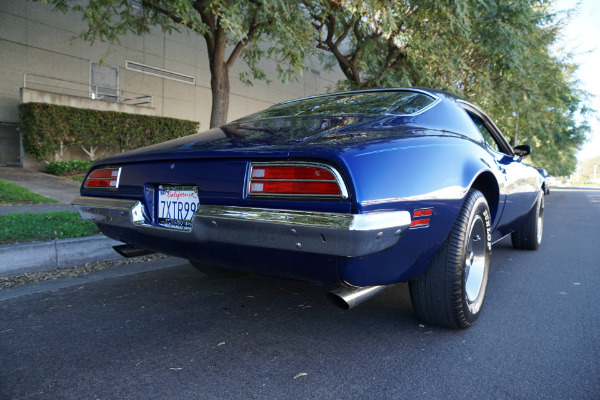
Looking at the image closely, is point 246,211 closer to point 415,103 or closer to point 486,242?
point 415,103

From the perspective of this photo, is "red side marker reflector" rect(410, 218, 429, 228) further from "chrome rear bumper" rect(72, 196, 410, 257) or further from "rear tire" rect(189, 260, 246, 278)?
"rear tire" rect(189, 260, 246, 278)

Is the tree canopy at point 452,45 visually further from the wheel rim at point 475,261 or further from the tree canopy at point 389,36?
the wheel rim at point 475,261

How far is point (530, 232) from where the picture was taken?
4.97m

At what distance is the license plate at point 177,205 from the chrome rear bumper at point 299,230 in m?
0.07

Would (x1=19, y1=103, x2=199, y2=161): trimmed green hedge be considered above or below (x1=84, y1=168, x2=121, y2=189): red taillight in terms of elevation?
above

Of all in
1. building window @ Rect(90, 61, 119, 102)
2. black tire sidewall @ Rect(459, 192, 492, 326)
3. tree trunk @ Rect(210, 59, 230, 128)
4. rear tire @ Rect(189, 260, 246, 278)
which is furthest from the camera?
building window @ Rect(90, 61, 119, 102)

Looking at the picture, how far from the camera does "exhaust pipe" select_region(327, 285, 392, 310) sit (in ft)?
6.32

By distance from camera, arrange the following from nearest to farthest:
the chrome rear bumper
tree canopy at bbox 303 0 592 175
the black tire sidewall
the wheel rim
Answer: the chrome rear bumper, the black tire sidewall, the wheel rim, tree canopy at bbox 303 0 592 175

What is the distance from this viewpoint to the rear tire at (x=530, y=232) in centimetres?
489

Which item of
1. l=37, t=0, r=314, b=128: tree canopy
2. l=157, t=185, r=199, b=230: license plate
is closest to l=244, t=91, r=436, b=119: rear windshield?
l=157, t=185, r=199, b=230: license plate

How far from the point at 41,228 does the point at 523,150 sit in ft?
15.5

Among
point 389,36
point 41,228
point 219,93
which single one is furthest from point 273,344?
point 389,36

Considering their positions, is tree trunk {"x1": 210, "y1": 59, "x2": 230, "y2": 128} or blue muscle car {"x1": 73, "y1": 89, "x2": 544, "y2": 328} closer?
blue muscle car {"x1": 73, "y1": 89, "x2": 544, "y2": 328}

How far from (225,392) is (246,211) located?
0.76m
